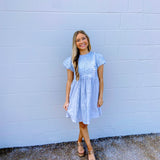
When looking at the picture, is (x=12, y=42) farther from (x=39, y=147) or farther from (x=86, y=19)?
(x=39, y=147)

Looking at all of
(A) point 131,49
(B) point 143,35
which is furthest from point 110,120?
(B) point 143,35

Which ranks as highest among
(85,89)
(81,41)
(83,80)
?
(81,41)

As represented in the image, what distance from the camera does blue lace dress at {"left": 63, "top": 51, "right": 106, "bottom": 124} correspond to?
1.94m

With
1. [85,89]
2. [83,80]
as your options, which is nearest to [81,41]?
[83,80]

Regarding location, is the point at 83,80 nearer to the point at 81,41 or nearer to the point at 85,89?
the point at 85,89

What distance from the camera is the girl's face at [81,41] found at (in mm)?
1880

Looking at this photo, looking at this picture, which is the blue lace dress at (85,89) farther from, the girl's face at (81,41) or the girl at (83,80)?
the girl's face at (81,41)

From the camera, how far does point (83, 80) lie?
6.48 ft

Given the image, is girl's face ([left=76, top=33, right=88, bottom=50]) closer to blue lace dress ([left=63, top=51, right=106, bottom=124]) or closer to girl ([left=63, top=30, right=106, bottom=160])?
girl ([left=63, top=30, right=106, bottom=160])

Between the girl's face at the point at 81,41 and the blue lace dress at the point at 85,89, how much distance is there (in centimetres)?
12

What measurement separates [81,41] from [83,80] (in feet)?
1.56

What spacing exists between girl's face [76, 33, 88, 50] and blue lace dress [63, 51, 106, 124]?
0.40ft

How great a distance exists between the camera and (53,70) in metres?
2.31

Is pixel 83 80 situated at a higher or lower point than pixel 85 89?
higher
